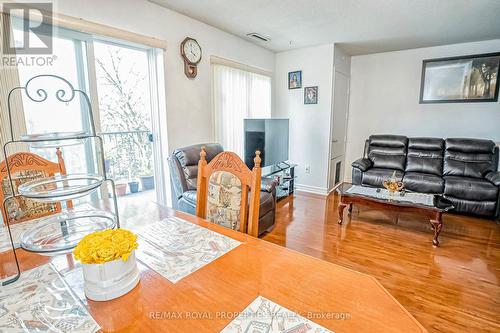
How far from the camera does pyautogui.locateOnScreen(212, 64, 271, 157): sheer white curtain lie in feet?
12.1

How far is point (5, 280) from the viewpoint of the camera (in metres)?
0.87

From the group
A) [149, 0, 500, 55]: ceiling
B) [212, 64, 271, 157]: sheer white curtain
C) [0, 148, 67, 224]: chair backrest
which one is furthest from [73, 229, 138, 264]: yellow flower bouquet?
[212, 64, 271, 157]: sheer white curtain

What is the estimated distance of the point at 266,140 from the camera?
3.72m

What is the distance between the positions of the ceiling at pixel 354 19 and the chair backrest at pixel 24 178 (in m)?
2.05

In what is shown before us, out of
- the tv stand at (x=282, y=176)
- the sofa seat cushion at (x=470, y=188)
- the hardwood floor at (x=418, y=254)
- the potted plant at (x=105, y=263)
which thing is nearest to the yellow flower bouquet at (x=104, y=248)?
the potted plant at (x=105, y=263)

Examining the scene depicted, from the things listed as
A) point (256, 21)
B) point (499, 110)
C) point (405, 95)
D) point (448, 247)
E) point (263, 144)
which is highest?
point (256, 21)

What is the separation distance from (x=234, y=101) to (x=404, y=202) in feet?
8.77

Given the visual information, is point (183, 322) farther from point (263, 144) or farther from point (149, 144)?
point (263, 144)

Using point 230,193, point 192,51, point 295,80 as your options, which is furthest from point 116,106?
point 295,80

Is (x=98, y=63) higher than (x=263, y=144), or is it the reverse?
(x=98, y=63)

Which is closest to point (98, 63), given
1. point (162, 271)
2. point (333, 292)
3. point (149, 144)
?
point (149, 144)

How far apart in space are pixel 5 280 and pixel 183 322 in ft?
2.20

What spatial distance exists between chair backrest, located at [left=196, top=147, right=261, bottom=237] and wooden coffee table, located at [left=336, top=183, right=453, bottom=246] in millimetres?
2132

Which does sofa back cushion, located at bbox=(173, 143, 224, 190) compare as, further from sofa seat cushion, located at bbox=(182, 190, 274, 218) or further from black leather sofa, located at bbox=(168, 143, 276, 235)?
sofa seat cushion, located at bbox=(182, 190, 274, 218)
